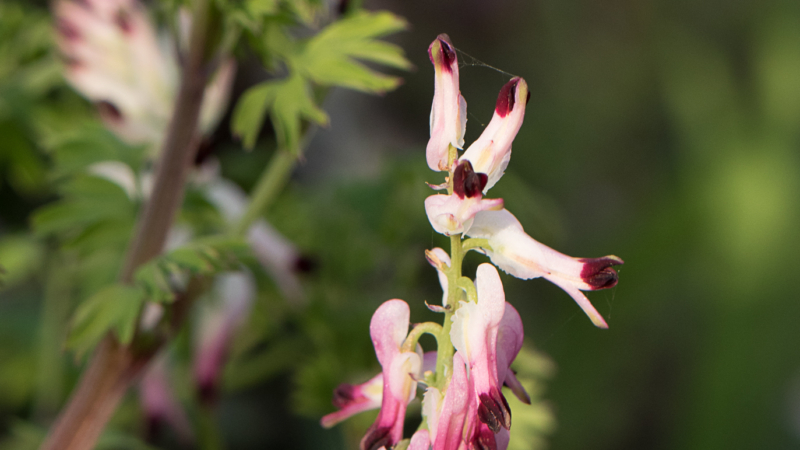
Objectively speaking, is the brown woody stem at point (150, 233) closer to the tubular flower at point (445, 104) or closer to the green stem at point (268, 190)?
the green stem at point (268, 190)

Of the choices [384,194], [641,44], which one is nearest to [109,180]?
[384,194]

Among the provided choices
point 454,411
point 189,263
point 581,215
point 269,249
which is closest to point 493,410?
point 454,411

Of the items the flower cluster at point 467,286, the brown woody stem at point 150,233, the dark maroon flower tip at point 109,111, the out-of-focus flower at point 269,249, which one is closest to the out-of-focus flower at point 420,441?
the flower cluster at point 467,286

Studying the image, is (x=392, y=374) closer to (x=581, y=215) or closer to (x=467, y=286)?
(x=467, y=286)

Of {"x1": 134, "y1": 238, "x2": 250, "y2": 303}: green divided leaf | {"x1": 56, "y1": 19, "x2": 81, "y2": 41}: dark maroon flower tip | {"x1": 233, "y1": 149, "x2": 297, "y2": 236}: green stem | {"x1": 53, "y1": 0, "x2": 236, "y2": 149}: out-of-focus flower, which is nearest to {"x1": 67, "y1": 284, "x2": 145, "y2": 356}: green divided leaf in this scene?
{"x1": 134, "y1": 238, "x2": 250, "y2": 303}: green divided leaf

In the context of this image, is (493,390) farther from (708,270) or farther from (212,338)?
(708,270)

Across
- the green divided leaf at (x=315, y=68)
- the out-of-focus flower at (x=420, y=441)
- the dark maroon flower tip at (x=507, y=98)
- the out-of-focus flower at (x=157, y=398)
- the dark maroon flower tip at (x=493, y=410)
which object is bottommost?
the out-of-focus flower at (x=157, y=398)
